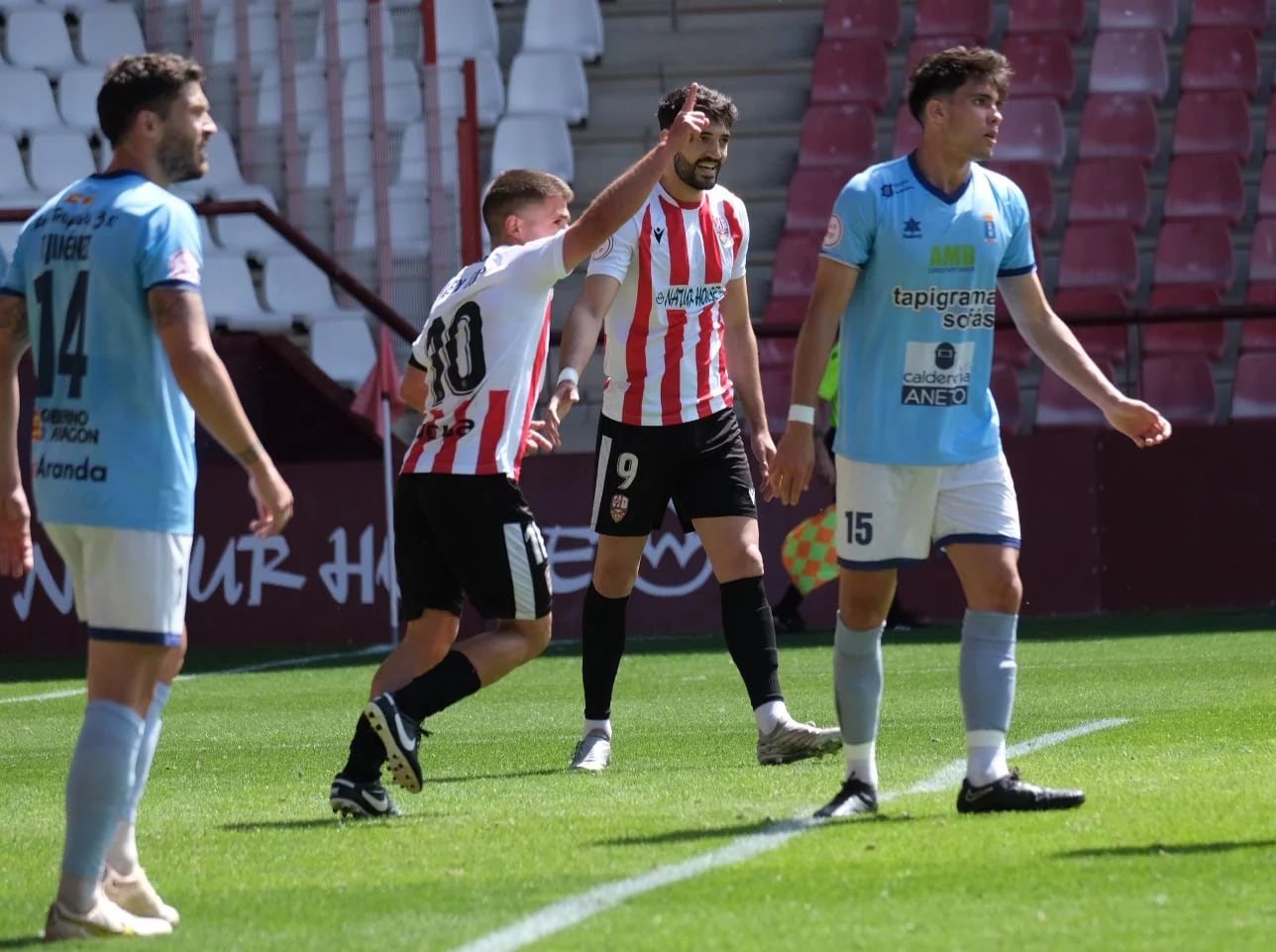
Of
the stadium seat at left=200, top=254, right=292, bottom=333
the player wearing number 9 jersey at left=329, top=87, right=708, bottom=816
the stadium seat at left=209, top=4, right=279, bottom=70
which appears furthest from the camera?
the stadium seat at left=209, top=4, right=279, bottom=70

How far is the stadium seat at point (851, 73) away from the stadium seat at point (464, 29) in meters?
2.14

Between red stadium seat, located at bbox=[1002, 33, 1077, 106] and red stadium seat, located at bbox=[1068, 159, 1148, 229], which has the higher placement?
red stadium seat, located at bbox=[1002, 33, 1077, 106]

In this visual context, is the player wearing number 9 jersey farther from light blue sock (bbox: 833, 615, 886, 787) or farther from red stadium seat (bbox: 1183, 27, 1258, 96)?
red stadium seat (bbox: 1183, 27, 1258, 96)

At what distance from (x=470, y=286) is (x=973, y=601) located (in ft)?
5.68

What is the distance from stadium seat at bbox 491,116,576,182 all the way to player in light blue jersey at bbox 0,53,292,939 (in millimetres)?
12670

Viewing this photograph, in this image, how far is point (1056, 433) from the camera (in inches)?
549

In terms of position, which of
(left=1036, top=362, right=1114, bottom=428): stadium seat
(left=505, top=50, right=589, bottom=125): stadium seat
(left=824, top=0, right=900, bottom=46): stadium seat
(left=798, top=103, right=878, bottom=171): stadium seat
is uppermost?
(left=824, top=0, right=900, bottom=46): stadium seat

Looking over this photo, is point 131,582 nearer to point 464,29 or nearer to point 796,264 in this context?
point 796,264

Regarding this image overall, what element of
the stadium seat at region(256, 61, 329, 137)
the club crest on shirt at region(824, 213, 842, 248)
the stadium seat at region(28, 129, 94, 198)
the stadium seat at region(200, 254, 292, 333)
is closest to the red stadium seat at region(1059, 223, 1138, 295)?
the stadium seat at region(200, 254, 292, 333)

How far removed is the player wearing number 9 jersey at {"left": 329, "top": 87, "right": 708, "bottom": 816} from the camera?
629cm

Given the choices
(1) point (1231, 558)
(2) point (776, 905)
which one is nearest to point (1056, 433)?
(1) point (1231, 558)

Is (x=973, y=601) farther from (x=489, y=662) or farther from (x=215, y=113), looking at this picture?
(x=215, y=113)

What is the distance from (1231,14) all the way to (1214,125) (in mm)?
1215

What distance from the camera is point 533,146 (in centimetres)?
1738
